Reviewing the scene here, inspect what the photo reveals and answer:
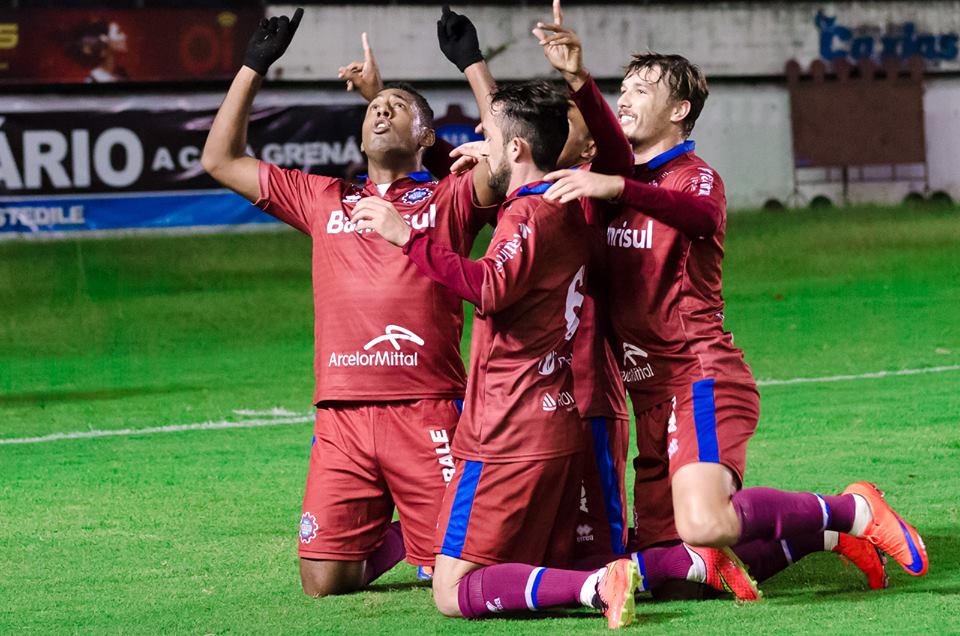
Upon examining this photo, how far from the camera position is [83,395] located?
11.2 meters

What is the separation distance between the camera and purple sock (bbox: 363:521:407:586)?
5629mm

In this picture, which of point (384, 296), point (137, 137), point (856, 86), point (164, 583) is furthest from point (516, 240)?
point (856, 86)

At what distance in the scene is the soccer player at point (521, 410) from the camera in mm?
4816

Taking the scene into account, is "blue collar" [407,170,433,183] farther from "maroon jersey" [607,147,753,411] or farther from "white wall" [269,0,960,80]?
"white wall" [269,0,960,80]

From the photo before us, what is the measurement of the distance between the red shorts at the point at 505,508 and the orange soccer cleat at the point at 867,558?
1016 millimetres

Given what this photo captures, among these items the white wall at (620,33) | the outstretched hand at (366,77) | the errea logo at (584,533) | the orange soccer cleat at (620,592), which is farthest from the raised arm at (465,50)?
the white wall at (620,33)

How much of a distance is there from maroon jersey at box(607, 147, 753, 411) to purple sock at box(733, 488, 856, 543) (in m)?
0.42

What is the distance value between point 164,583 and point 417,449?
3.59ft

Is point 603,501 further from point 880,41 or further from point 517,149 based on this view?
point 880,41

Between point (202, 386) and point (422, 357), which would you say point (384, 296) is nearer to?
point (422, 357)

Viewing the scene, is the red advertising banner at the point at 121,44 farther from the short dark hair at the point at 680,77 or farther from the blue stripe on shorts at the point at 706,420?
the blue stripe on shorts at the point at 706,420

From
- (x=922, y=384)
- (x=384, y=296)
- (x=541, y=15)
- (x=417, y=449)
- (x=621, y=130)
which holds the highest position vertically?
(x=541, y=15)

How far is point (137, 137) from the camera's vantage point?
22.7m

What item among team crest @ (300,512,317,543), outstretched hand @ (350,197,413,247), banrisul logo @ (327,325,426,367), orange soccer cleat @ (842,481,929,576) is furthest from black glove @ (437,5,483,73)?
orange soccer cleat @ (842,481,929,576)
